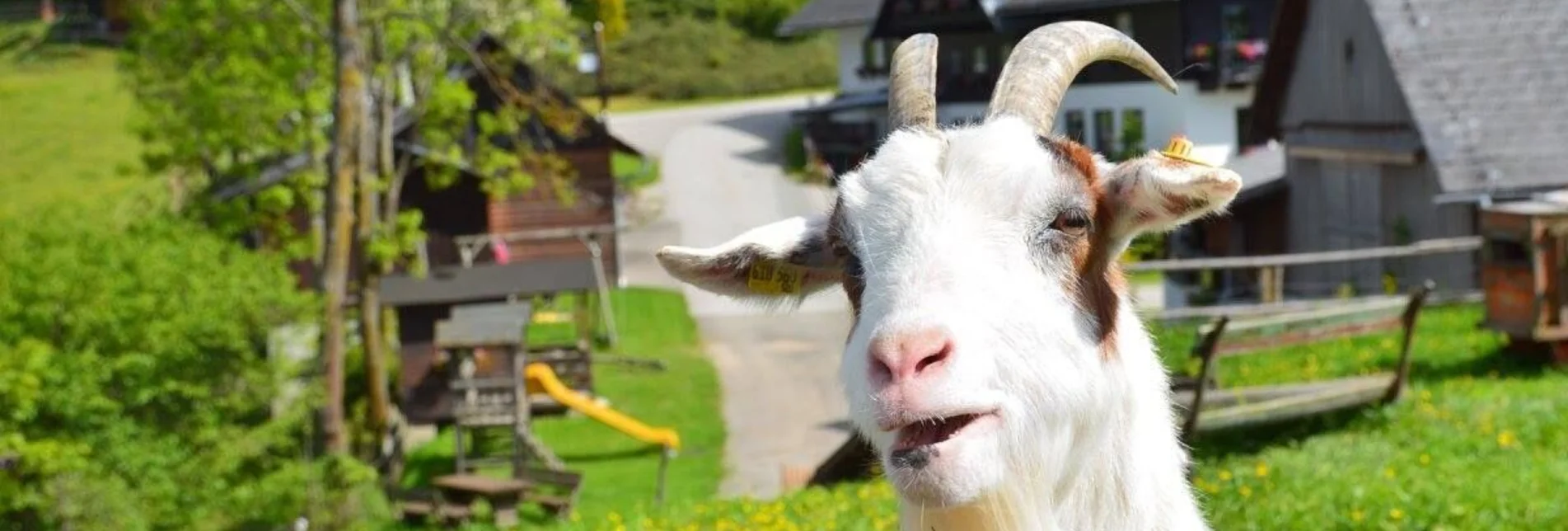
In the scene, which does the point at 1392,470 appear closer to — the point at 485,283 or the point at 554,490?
the point at 554,490

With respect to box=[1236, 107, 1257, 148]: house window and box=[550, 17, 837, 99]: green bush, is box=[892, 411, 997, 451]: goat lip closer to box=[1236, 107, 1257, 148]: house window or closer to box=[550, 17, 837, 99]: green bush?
box=[1236, 107, 1257, 148]: house window

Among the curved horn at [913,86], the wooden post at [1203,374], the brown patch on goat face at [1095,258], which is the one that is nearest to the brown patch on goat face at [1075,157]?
the brown patch on goat face at [1095,258]

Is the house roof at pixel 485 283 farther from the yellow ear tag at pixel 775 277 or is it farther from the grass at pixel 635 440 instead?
the yellow ear tag at pixel 775 277

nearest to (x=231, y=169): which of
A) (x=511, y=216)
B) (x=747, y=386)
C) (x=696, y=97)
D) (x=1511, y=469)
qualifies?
(x=747, y=386)

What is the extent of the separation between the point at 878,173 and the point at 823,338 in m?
31.3

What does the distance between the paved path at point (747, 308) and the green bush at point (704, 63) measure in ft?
8.59

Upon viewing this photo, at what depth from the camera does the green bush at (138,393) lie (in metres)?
17.7

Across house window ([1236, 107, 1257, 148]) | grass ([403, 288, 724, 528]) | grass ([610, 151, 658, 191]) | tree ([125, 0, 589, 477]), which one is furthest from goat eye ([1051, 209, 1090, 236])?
grass ([610, 151, 658, 191])

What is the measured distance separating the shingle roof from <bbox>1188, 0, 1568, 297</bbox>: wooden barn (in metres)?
0.02

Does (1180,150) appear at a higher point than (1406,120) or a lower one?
higher

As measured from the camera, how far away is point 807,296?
5.39 meters

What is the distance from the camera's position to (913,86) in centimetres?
525

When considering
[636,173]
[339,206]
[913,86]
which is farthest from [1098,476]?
[636,173]

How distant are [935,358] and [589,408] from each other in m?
23.0
